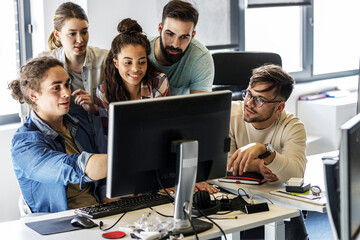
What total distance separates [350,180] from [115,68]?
1.57 meters

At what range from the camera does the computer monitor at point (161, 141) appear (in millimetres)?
1931

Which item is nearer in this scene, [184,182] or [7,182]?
[184,182]

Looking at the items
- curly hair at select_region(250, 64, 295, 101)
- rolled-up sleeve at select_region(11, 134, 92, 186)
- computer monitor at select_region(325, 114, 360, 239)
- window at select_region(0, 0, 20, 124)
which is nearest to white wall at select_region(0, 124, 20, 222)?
window at select_region(0, 0, 20, 124)

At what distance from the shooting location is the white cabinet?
17.2 ft

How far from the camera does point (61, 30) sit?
3.02 meters

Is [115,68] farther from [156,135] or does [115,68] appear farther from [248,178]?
[156,135]

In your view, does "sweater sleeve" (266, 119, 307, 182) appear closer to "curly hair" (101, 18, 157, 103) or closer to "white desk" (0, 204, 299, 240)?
"white desk" (0, 204, 299, 240)

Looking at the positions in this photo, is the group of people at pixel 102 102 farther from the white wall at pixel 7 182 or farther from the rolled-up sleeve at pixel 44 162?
the white wall at pixel 7 182

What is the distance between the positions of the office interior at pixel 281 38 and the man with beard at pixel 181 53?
105cm

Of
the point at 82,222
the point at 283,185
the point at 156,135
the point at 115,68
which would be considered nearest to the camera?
the point at 156,135

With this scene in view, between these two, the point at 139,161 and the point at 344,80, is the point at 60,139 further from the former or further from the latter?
the point at 344,80

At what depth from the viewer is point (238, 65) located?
11.4 feet

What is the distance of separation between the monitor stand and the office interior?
2.08 m

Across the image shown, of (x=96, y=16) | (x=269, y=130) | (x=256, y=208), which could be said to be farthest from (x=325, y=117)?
(x=256, y=208)
